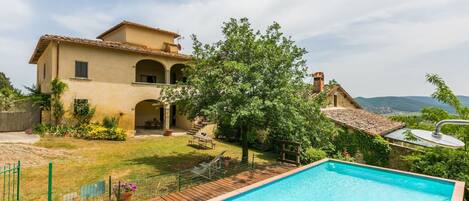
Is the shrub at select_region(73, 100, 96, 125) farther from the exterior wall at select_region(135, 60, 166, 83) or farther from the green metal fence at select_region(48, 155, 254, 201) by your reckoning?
the green metal fence at select_region(48, 155, 254, 201)

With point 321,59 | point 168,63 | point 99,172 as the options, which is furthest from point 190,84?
point 321,59

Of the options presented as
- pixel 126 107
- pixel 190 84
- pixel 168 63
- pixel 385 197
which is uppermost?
pixel 168 63

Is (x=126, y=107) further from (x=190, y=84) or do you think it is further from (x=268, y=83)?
(x=268, y=83)

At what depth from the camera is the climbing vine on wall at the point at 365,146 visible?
1802 cm

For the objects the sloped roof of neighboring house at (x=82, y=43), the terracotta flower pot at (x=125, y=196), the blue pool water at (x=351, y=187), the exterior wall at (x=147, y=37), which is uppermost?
the exterior wall at (x=147, y=37)

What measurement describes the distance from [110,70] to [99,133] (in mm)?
5834

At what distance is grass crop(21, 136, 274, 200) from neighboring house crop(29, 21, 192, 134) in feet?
Result: 10.8

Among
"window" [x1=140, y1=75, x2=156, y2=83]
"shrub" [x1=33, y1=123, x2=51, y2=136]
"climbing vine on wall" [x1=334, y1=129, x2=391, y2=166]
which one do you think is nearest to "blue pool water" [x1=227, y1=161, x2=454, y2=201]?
"climbing vine on wall" [x1=334, y1=129, x2=391, y2=166]

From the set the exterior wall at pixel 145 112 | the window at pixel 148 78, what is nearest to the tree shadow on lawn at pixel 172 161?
the exterior wall at pixel 145 112

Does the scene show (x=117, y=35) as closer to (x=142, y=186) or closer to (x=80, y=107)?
(x=80, y=107)

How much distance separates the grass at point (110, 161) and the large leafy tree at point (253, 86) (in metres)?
3.50

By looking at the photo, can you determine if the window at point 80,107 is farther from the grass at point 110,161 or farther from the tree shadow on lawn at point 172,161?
the tree shadow on lawn at point 172,161

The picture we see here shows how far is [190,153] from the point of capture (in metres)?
18.0

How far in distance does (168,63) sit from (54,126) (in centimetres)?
1126
